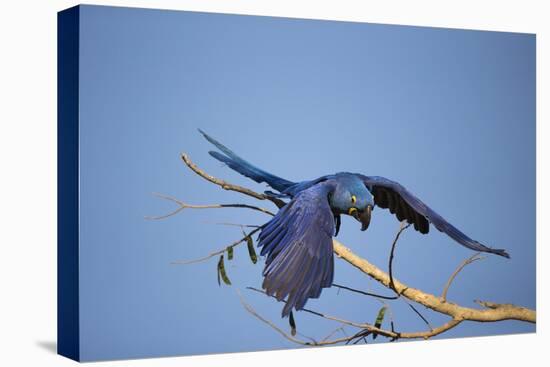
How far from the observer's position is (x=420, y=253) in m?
7.25

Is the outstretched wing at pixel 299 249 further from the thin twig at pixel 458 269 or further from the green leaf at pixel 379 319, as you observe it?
the thin twig at pixel 458 269

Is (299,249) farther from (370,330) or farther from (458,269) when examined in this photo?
(458,269)

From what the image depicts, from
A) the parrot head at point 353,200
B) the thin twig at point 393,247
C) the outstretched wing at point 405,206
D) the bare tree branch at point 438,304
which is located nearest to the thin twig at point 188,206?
the parrot head at point 353,200

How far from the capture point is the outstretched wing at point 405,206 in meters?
7.08

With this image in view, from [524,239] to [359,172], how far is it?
1368 mm

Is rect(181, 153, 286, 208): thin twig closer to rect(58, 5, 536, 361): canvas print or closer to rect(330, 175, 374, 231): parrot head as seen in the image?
rect(58, 5, 536, 361): canvas print

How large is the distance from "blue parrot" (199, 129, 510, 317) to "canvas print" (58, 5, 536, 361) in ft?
0.04

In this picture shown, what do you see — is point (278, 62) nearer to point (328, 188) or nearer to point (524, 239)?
point (328, 188)

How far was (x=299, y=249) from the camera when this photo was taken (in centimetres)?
626

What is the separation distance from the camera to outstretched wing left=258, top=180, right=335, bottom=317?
20.2ft

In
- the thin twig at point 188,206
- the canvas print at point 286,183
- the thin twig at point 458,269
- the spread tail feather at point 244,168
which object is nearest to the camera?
the canvas print at point 286,183

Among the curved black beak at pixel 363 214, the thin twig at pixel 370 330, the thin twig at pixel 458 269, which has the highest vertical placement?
the curved black beak at pixel 363 214

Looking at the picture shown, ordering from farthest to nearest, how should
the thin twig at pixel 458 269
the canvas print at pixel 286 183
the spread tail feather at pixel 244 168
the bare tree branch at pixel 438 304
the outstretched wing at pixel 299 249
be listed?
the thin twig at pixel 458 269 → the bare tree branch at pixel 438 304 → the spread tail feather at pixel 244 168 → the canvas print at pixel 286 183 → the outstretched wing at pixel 299 249

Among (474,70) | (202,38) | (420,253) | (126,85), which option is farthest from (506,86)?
(126,85)
